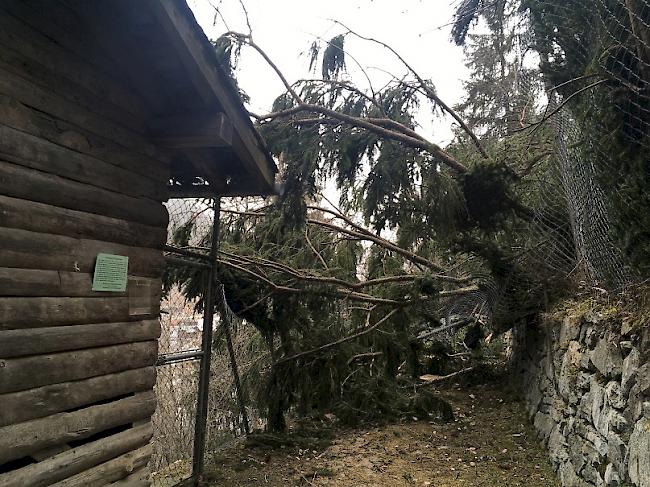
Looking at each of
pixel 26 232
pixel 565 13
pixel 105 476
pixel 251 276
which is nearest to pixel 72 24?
pixel 26 232

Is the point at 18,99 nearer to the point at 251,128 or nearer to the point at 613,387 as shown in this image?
the point at 251,128

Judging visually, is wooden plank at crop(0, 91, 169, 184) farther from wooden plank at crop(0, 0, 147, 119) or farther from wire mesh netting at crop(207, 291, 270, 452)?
wire mesh netting at crop(207, 291, 270, 452)

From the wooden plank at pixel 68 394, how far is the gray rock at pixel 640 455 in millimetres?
3120

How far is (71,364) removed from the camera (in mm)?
2602

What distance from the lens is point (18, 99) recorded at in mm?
2320

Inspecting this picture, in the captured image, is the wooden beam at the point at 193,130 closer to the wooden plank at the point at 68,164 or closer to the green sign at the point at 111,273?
the wooden plank at the point at 68,164

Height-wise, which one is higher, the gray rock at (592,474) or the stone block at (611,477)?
the stone block at (611,477)

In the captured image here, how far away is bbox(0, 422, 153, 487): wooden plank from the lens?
Result: 232cm

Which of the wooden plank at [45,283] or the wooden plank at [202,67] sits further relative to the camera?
the wooden plank at [202,67]

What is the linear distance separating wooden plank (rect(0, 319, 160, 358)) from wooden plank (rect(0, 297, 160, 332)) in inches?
1.2

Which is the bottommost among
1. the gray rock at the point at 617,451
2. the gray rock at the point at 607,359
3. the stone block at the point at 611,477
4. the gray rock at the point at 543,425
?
the gray rock at the point at 543,425

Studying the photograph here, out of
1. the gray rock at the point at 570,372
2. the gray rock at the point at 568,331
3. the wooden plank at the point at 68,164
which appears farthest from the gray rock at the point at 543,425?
the wooden plank at the point at 68,164

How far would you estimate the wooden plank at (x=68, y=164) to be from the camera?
2.29m

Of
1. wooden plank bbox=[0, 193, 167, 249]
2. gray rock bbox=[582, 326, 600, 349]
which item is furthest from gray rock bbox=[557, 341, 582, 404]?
wooden plank bbox=[0, 193, 167, 249]
